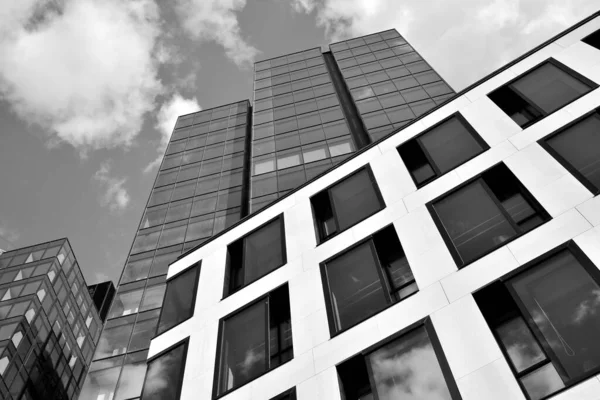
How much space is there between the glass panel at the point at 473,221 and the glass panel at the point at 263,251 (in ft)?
20.9

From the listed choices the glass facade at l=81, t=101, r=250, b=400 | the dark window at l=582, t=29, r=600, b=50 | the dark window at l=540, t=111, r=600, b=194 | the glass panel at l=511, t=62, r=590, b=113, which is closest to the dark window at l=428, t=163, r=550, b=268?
the dark window at l=540, t=111, r=600, b=194

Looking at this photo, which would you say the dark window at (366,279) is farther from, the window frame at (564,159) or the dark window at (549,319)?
the window frame at (564,159)

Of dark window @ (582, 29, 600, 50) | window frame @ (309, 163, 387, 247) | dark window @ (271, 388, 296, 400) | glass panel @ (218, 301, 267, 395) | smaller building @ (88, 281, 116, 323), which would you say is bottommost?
dark window @ (271, 388, 296, 400)

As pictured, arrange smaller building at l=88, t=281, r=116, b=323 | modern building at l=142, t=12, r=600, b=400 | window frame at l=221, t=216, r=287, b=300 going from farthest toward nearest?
smaller building at l=88, t=281, r=116, b=323
window frame at l=221, t=216, r=287, b=300
modern building at l=142, t=12, r=600, b=400

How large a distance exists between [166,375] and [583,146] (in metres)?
15.5

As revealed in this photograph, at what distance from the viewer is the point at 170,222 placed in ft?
105

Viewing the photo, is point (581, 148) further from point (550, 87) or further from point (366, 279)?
point (366, 279)

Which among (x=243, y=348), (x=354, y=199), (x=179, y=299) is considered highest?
(x=354, y=199)

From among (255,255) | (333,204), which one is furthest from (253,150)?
(333,204)

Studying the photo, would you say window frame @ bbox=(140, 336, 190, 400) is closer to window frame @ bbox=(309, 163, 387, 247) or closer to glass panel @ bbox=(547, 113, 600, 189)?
window frame @ bbox=(309, 163, 387, 247)

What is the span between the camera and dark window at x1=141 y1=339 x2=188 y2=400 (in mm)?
15434

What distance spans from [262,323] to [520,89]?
13164mm

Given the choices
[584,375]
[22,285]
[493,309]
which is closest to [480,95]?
[493,309]

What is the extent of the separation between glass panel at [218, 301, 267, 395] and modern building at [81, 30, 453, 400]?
26.6ft
